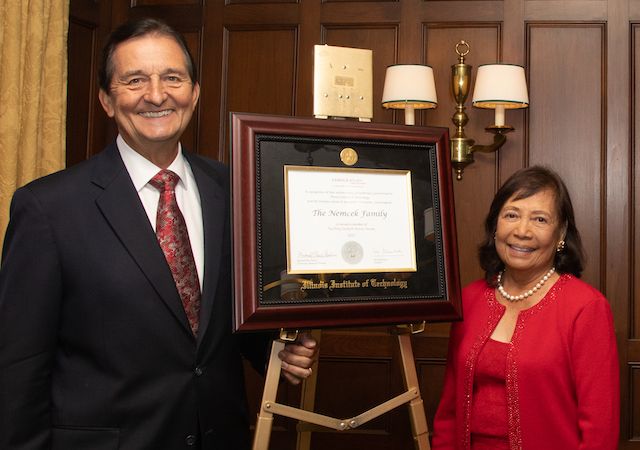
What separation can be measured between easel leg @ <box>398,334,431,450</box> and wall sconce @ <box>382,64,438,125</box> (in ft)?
4.29

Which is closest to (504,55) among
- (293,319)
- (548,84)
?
(548,84)

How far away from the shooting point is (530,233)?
2059mm

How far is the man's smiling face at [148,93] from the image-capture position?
5.45 ft

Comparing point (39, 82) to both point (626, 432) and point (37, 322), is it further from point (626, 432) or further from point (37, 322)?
point (626, 432)

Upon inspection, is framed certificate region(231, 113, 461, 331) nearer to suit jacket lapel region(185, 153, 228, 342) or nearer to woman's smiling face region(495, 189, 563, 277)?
suit jacket lapel region(185, 153, 228, 342)

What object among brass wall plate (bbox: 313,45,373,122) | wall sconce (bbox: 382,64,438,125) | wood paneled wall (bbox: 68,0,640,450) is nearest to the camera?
brass wall plate (bbox: 313,45,373,122)

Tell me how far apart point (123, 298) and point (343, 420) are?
0.77 metres

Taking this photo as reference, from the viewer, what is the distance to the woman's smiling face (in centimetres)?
206

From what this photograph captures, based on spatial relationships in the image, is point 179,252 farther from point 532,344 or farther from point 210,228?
point 532,344

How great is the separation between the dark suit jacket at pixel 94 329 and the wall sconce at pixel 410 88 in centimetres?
170

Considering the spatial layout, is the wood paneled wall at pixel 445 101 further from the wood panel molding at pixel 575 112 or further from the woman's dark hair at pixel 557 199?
the woman's dark hair at pixel 557 199

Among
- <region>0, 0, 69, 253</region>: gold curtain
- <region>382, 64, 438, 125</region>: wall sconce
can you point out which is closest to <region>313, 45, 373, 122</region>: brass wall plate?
<region>382, 64, 438, 125</region>: wall sconce

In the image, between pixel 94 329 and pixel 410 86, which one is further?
pixel 410 86

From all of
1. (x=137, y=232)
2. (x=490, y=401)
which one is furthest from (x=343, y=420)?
(x=137, y=232)
